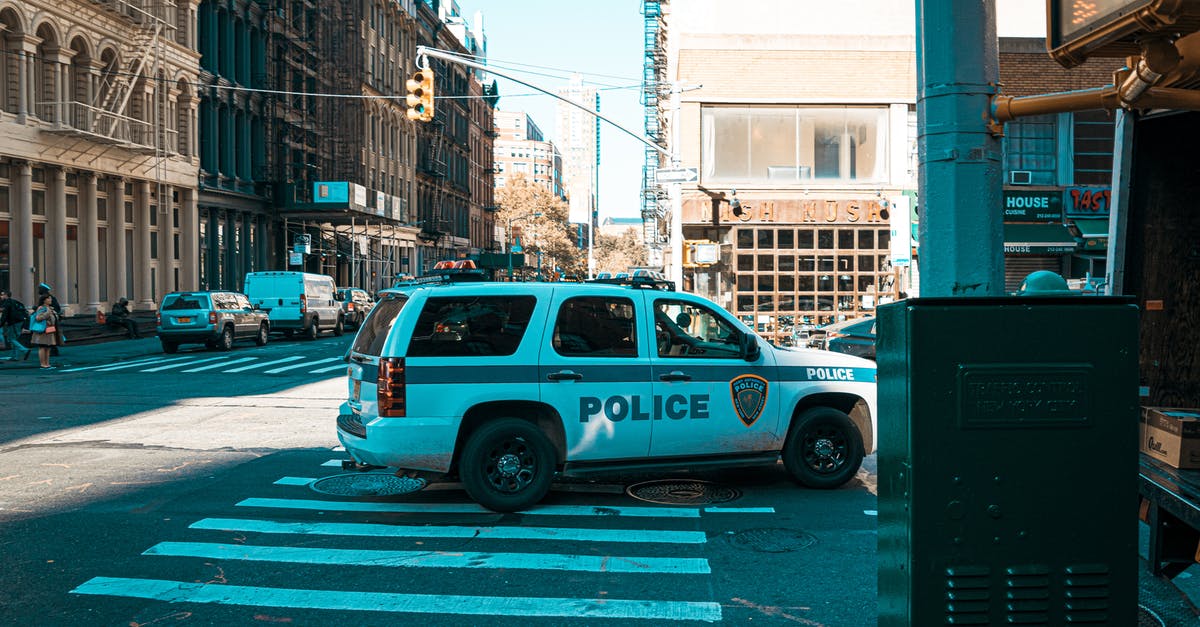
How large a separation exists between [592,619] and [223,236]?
43407 millimetres

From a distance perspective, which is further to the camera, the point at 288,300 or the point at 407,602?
the point at 288,300

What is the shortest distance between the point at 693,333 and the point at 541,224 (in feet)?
289

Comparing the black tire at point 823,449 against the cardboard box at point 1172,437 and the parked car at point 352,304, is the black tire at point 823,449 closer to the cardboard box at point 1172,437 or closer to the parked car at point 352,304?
the cardboard box at point 1172,437

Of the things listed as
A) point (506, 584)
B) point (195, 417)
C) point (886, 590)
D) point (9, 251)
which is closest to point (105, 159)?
point (9, 251)

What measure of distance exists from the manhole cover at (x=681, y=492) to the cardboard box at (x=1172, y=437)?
428cm

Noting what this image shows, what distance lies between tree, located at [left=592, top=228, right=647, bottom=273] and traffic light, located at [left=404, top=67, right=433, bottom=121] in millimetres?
112211

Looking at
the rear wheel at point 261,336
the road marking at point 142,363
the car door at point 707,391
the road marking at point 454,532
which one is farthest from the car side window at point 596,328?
the rear wheel at point 261,336

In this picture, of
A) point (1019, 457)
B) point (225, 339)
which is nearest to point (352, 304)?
point (225, 339)

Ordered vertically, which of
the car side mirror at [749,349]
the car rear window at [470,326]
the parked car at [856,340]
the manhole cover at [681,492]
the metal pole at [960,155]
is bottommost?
the manhole cover at [681,492]

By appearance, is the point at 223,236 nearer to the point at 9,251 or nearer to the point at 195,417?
the point at 9,251

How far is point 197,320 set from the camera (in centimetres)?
2764

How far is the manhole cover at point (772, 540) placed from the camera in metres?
7.23

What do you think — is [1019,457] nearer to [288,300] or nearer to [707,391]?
[707,391]

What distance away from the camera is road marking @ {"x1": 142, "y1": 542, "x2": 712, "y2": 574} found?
6.74 metres
